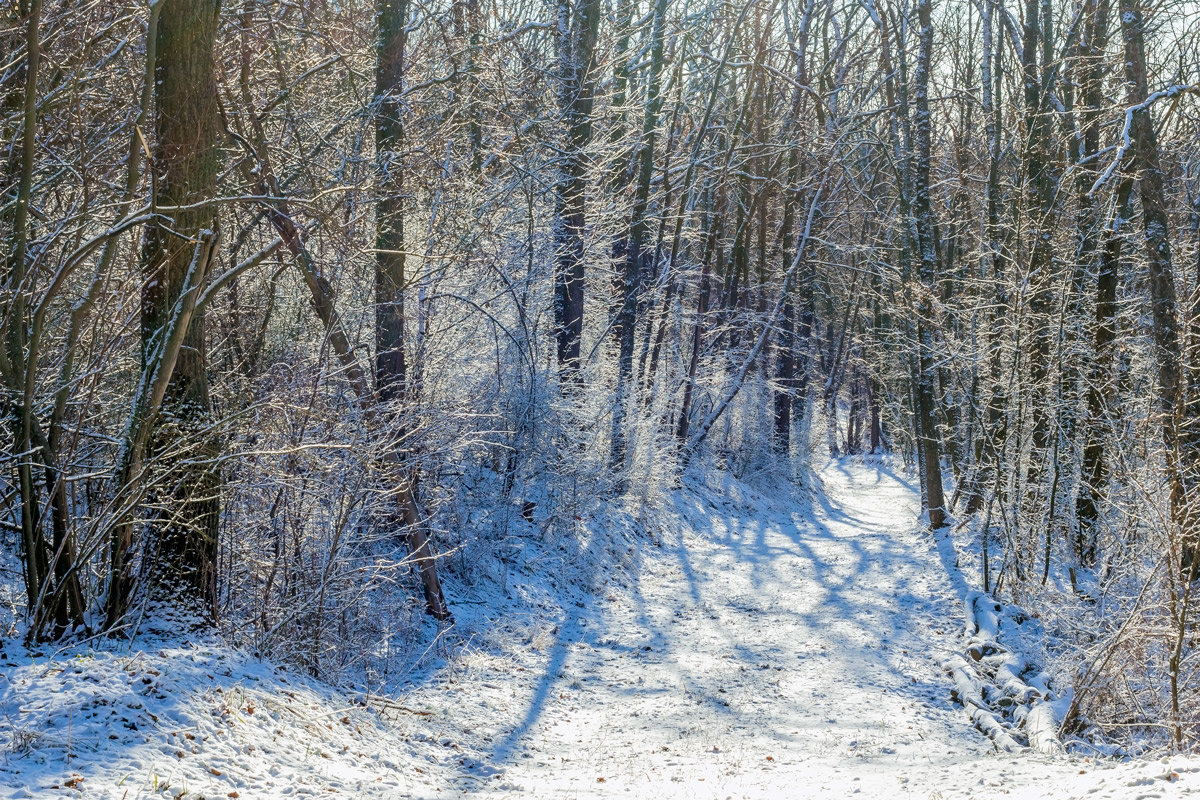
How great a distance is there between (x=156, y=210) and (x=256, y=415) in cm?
197

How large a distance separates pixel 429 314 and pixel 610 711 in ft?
16.7

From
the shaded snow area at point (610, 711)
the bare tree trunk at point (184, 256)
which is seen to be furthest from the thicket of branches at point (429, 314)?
the shaded snow area at point (610, 711)

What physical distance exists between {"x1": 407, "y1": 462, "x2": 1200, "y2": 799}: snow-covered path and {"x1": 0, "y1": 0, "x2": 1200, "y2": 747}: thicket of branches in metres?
1.23

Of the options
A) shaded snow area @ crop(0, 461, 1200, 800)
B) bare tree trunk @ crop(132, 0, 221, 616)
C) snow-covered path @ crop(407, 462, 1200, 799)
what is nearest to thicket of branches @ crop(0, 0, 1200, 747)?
bare tree trunk @ crop(132, 0, 221, 616)

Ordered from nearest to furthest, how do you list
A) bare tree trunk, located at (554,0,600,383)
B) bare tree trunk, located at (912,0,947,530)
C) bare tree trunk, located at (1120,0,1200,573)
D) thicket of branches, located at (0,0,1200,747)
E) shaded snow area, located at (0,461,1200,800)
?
shaded snow area, located at (0,461,1200,800), thicket of branches, located at (0,0,1200,747), bare tree trunk, located at (1120,0,1200,573), bare tree trunk, located at (554,0,600,383), bare tree trunk, located at (912,0,947,530)

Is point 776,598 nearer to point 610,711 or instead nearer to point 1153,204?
point 610,711

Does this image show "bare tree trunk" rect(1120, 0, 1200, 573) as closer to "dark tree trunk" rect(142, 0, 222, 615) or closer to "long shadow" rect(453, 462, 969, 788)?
"long shadow" rect(453, 462, 969, 788)

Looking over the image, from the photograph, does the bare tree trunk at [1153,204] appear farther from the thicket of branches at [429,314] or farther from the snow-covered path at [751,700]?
the snow-covered path at [751,700]

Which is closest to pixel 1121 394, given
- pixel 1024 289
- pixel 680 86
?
Result: pixel 1024 289

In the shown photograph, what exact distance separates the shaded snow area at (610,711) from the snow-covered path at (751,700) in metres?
0.03

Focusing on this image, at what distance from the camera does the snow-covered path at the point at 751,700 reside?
5574mm

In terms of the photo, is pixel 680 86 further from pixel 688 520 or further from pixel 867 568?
pixel 867 568

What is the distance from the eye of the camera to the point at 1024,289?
1019cm

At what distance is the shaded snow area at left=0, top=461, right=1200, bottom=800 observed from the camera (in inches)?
161
